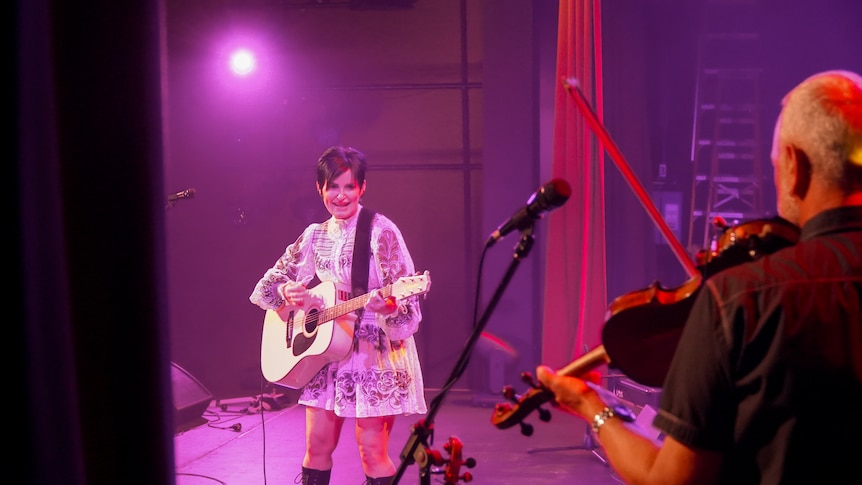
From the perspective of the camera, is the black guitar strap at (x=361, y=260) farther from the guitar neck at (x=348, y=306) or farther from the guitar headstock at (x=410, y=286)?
the guitar headstock at (x=410, y=286)

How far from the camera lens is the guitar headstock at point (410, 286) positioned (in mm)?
3207

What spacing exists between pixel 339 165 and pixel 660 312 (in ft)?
7.63

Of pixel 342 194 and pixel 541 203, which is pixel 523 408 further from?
pixel 342 194

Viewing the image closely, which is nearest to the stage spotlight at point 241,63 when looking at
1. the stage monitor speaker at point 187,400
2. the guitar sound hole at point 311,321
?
the stage monitor speaker at point 187,400

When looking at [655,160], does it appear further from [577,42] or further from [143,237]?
[143,237]

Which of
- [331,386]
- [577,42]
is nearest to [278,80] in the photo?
[577,42]

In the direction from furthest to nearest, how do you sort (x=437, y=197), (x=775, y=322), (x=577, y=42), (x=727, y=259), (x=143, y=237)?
(x=437, y=197) → (x=577, y=42) → (x=143, y=237) → (x=727, y=259) → (x=775, y=322)

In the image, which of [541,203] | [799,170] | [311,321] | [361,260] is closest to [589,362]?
[541,203]

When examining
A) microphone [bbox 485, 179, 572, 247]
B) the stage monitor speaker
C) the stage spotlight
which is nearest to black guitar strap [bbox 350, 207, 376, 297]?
microphone [bbox 485, 179, 572, 247]

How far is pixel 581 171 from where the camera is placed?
17.6ft

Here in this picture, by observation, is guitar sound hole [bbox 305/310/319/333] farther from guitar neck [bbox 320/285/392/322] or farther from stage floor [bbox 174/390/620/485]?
stage floor [bbox 174/390/620/485]

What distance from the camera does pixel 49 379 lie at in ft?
4.62

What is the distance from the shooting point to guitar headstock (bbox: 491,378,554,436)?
65.0 inches

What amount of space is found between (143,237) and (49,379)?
1.10 feet
